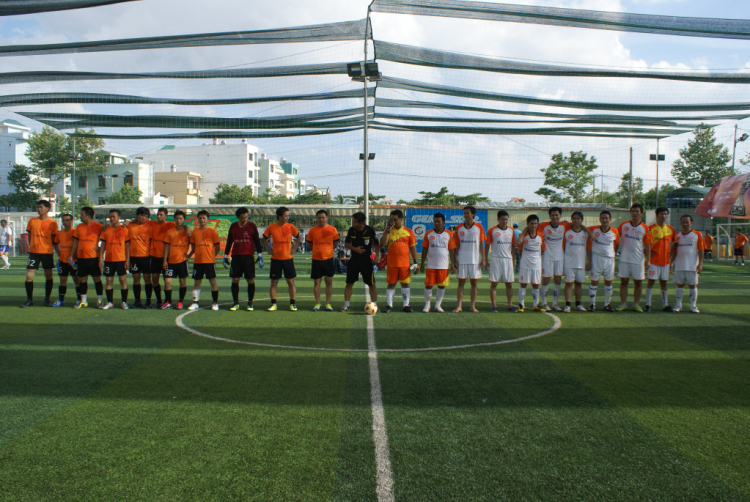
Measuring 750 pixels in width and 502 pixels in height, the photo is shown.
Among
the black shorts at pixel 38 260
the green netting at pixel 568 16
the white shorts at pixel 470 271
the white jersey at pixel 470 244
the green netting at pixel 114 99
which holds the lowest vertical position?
the white shorts at pixel 470 271

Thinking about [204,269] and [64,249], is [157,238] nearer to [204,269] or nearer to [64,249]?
[204,269]

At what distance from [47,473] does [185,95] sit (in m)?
10.2

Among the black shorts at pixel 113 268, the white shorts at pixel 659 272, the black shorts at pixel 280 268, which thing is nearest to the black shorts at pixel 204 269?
the black shorts at pixel 280 268

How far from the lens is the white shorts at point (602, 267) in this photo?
31.0ft

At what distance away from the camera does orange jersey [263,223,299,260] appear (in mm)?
9305

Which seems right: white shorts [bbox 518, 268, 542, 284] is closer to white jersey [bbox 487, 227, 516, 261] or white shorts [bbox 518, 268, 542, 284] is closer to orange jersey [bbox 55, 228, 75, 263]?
white jersey [bbox 487, 227, 516, 261]

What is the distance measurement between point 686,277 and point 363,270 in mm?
6441

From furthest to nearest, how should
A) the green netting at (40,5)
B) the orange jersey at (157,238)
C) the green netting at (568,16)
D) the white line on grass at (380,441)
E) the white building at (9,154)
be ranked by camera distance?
the white building at (9,154), the orange jersey at (157,238), the green netting at (568,16), the green netting at (40,5), the white line on grass at (380,441)

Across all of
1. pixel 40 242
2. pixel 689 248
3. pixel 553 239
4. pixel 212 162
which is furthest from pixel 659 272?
pixel 212 162

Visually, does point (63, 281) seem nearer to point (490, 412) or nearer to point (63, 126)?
point (63, 126)

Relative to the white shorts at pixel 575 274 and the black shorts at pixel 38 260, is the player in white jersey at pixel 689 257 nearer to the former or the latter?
the white shorts at pixel 575 274

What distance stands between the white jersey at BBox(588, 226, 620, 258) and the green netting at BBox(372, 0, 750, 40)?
3.68 metres

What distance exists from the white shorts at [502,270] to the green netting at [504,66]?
13.4ft

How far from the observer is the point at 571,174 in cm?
4569
